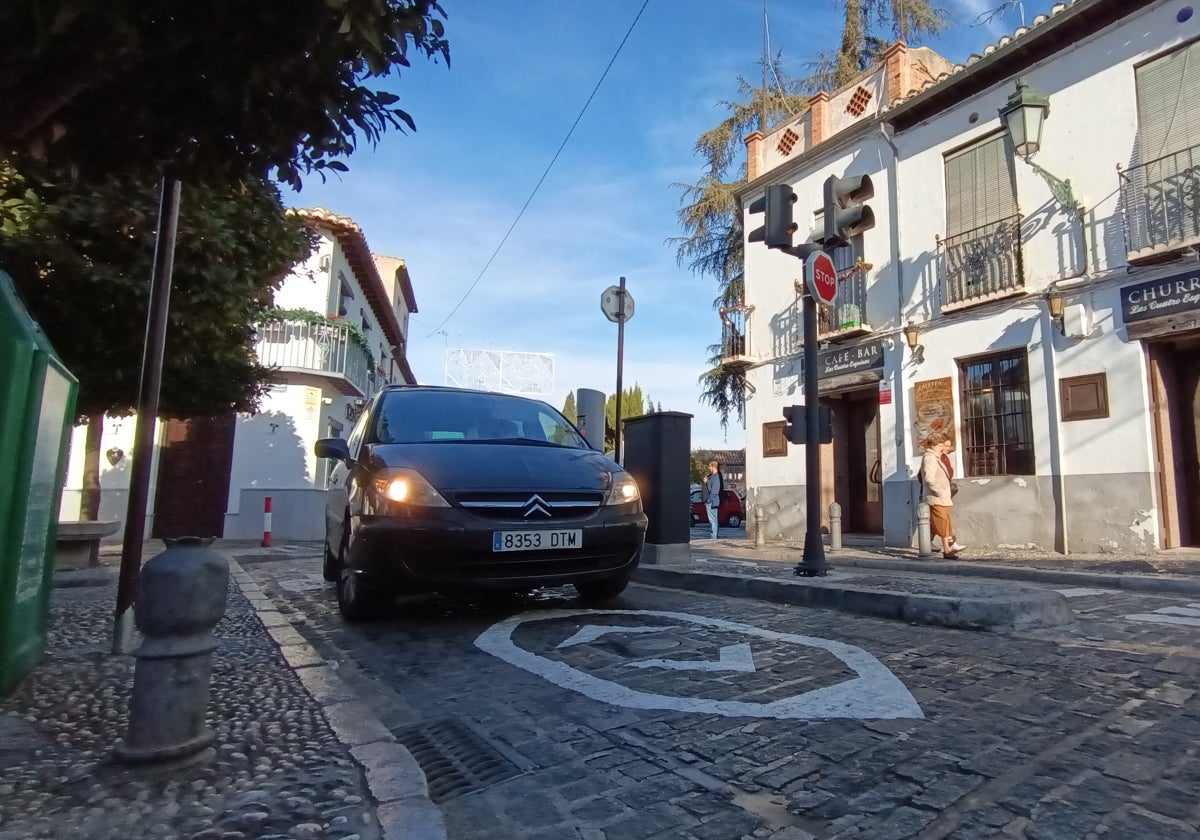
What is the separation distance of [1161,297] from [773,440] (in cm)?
746

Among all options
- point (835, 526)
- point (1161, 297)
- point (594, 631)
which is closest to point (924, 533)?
point (835, 526)

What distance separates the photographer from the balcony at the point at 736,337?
1697 cm

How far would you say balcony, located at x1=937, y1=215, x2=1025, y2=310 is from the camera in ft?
38.8

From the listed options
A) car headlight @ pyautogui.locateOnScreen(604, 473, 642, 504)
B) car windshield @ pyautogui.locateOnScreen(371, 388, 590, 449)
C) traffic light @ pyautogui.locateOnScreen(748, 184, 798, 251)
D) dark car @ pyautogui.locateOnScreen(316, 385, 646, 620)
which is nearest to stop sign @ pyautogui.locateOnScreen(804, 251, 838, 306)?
traffic light @ pyautogui.locateOnScreen(748, 184, 798, 251)

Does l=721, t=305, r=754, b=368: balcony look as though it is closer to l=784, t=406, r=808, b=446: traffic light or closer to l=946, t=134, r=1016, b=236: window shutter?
l=946, t=134, r=1016, b=236: window shutter

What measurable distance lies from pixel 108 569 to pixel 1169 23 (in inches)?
620

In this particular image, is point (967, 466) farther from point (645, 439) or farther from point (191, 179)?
point (191, 179)

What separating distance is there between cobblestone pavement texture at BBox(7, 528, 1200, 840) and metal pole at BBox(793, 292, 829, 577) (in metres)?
2.17

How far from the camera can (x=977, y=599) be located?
4570mm

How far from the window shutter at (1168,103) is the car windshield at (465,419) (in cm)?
981

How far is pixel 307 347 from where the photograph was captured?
1836 centimetres

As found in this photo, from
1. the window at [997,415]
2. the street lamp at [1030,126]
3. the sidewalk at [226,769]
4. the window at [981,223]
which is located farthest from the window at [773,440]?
the sidewalk at [226,769]

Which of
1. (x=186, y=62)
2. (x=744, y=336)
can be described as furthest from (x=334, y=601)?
(x=744, y=336)

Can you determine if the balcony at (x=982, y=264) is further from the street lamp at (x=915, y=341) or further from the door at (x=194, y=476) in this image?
the door at (x=194, y=476)
